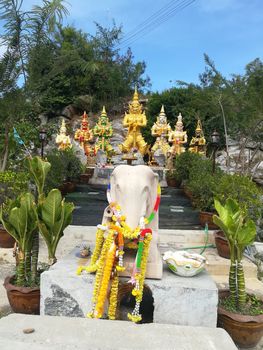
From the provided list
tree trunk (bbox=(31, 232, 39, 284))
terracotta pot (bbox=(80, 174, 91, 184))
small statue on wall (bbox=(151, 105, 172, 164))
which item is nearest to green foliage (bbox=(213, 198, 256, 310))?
tree trunk (bbox=(31, 232, 39, 284))

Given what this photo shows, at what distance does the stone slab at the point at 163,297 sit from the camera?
2725 millimetres

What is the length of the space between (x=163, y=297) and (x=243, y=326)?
733 mm

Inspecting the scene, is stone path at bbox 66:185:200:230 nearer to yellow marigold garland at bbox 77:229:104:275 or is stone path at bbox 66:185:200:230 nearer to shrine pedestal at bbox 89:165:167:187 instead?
shrine pedestal at bbox 89:165:167:187

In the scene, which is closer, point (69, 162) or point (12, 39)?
point (12, 39)

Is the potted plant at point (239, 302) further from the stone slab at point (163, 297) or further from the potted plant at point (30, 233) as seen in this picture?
the potted plant at point (30, 233)

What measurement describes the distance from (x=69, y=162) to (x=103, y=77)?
16.7 metres

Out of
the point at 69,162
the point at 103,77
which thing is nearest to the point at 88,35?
the point at 103,77

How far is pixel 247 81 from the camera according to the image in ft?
39.8

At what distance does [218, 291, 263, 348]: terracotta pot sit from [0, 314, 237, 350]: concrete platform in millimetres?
820

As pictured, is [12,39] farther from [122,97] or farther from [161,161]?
[122,97]

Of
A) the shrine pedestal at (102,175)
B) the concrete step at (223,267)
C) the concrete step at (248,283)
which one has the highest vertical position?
the shrine pedestal at (102,175)

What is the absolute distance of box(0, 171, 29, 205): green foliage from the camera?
6016 mm

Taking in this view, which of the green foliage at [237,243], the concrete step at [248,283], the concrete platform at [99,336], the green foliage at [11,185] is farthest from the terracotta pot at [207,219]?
the concrete platform at [99,336]

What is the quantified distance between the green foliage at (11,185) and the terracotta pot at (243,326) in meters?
4.28
